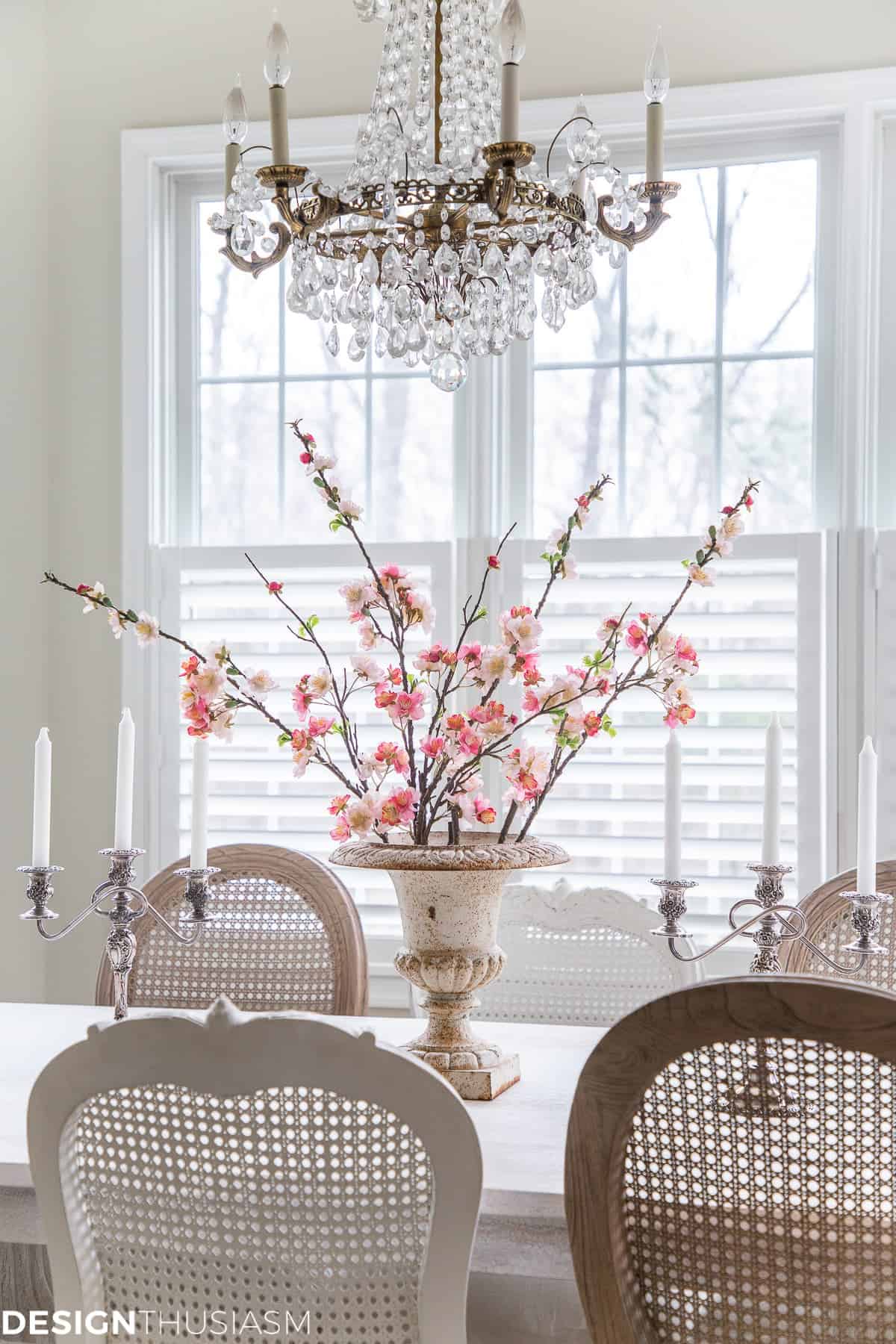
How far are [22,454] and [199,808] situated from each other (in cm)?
154

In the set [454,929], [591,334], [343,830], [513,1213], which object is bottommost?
[513,1213]

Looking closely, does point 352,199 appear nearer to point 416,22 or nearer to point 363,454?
point 416,22

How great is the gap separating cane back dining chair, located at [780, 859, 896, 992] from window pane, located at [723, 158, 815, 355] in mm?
1279

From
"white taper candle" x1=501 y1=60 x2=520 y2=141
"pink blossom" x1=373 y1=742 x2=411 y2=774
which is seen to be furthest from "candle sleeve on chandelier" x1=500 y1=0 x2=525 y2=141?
"pink blossom" x1=373 y1=742 x2=411 y2=774

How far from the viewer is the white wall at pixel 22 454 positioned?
2.88 metres

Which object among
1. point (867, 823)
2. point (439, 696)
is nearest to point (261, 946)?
point (439, 696)

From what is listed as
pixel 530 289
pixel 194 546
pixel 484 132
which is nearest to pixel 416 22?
pixel 484 132

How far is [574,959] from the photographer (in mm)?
2072

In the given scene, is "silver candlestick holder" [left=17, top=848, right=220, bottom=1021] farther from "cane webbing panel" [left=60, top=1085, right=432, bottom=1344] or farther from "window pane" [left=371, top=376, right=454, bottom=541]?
"window pane" [left=371, top=376, right=454, bottom=541]

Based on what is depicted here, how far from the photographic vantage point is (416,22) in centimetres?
157

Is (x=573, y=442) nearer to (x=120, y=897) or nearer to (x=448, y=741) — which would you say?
(x=448, y=741)

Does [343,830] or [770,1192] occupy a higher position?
[343,830]

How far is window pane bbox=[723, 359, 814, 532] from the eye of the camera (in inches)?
108

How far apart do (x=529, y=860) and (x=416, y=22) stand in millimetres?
1004
